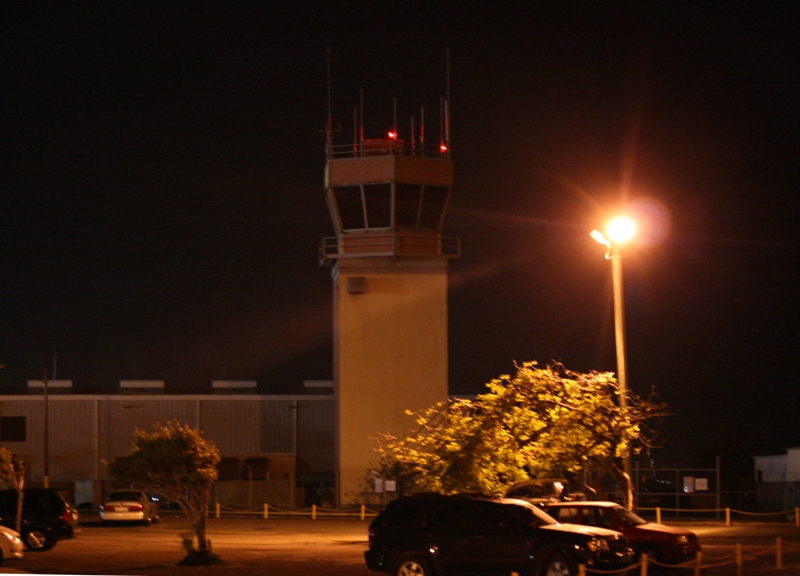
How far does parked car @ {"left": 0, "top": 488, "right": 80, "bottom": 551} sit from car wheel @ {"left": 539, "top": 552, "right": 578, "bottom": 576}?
46.8ft

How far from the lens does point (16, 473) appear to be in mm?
26406

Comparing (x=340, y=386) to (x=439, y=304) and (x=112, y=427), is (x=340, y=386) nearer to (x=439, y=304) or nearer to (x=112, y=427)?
(x=439, y=304)

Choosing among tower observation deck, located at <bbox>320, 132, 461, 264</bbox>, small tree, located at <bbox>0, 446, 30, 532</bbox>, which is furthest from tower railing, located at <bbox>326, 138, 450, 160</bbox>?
small tree, located at <bbox>0, 446, 30, 532</bbox>

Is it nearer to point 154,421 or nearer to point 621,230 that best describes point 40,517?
point 621,230

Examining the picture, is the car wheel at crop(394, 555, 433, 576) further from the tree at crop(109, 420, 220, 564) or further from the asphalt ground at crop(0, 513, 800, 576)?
the tree at crop(109, 420, 220, 564)

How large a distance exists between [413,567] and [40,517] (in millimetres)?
12619

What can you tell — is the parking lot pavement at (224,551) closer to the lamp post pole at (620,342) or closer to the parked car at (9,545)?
the parked car at (9,545)

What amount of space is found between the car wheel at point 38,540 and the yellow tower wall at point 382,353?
21.1m

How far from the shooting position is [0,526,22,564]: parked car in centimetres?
2064

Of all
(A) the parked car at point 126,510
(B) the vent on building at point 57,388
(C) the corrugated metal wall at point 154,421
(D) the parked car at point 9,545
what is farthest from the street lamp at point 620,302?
(B) the vent on building at point 57,388

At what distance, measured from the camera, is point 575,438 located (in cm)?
2192

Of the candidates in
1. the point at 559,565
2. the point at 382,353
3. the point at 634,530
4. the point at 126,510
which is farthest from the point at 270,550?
the point at 382,353

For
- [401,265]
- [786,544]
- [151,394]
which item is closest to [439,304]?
[401,265]

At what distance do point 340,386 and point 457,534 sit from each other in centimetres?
2883
